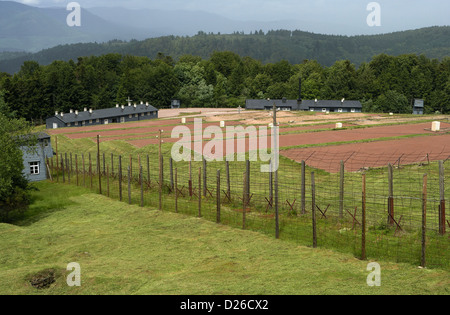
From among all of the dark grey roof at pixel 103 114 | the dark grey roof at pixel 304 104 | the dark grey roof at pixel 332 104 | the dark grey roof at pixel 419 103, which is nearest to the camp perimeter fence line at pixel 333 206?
the dark grey roof at pixel 103 114

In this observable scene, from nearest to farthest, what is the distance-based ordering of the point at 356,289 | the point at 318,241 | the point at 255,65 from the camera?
the point at 356,289 < the point at 318,241 < the point at 255,65

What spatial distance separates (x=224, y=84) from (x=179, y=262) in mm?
127932

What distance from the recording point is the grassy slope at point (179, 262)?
13.1m

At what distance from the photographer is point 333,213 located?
22.7 m

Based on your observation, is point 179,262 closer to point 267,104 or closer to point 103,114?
point 103,114

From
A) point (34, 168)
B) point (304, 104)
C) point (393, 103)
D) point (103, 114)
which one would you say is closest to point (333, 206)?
point (34, 168)

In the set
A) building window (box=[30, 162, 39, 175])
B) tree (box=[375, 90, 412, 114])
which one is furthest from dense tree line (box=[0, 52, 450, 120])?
building window (box=[30, 162, 39, 175])

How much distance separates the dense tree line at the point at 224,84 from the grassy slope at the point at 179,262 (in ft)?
302

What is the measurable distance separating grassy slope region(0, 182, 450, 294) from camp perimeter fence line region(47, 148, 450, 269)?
52.8 inches

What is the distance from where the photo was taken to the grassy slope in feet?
43.1

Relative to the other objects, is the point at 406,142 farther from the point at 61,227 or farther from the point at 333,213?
the point at 61,227

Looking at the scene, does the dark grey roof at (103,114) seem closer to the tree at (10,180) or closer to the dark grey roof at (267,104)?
the dark grey roof at (267,104)
